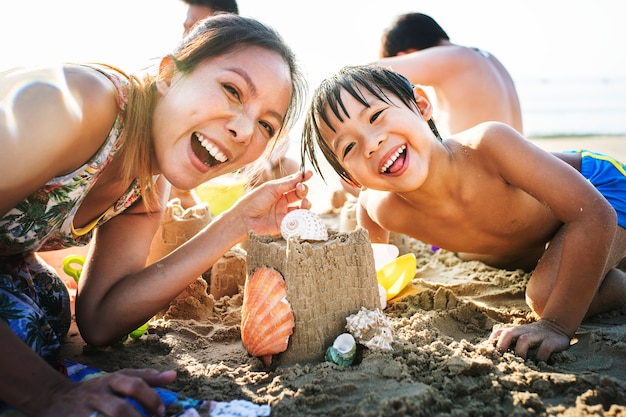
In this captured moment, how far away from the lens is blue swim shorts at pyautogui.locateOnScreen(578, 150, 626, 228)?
9.52ft

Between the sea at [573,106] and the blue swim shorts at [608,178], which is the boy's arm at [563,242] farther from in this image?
the sea at [573,106]

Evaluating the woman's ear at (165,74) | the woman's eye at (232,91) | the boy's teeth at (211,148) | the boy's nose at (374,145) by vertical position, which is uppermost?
the woman's ear at (165,74)

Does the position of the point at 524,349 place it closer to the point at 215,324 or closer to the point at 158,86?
the point at 215,324

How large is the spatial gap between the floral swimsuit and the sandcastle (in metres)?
0.76

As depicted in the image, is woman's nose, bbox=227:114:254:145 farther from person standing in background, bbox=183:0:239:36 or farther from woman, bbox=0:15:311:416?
person standing in background, bbox=183:0:239:36

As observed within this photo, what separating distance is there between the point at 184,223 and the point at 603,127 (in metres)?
16.0

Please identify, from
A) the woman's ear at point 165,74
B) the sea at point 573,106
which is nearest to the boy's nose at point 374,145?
the woman's ear at point 165,74

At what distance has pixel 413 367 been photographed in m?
1.77

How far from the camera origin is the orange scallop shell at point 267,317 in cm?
191

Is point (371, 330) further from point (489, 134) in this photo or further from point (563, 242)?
point (489, 134)

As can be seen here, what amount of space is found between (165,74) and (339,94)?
86 centimetres

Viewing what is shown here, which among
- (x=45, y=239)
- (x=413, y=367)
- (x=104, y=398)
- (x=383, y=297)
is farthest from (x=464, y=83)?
(x=104, y=398)

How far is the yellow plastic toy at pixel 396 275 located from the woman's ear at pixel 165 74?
147 cm

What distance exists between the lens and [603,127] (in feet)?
51.2
